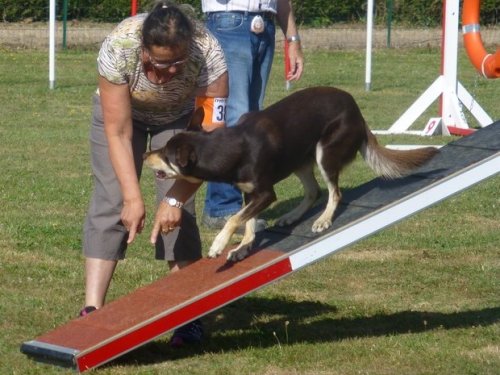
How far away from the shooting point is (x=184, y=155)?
513 centimetres

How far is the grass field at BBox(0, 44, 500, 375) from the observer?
527cm

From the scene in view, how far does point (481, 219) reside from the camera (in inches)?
335

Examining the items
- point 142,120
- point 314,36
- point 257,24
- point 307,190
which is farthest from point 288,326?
point 314,36

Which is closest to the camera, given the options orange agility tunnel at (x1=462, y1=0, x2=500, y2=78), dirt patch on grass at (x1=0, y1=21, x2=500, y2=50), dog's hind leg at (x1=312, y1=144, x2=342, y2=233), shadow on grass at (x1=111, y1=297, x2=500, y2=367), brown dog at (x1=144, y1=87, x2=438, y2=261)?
brown dog at (x1=144, y1=87, x2=438, y2=261)

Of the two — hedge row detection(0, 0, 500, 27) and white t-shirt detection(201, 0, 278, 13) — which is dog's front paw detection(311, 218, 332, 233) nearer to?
white t-shirt detection(201, 0, 278, 13)

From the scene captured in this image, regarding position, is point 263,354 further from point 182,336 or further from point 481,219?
point 481,219

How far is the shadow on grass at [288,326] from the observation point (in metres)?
5.49

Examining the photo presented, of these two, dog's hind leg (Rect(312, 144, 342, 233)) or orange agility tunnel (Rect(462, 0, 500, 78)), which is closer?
dog's hind leg (Rect(312, 144, 342, 233))

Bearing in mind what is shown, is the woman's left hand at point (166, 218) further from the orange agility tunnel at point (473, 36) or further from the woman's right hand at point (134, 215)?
the orange agility tunnel at point (473, 36)

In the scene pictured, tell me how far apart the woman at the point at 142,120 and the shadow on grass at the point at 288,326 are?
18 cm

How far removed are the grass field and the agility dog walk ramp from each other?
0.16 metres

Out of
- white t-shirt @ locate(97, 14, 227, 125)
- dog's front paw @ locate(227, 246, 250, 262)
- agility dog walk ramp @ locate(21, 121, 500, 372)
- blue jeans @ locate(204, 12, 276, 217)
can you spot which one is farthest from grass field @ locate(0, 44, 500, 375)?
white t-shirt @ locate(97, 14, 227, 125)

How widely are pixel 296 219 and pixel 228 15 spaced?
2.34 meters

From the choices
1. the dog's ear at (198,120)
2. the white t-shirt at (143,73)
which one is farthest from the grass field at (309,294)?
the white t-shirt at (143,73)
